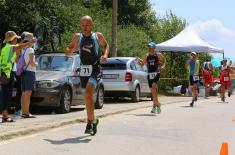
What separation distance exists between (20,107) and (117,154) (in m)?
5.56

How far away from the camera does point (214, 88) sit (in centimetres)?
3097

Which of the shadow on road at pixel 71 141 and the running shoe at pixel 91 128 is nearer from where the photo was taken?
the shadow on road at pixel 71 141

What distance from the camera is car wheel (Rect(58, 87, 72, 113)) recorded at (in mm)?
13777

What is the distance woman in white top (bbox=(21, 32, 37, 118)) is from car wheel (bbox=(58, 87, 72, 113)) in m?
1.25

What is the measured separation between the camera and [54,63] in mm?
14859

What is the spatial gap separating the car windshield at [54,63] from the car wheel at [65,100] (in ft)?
2.66

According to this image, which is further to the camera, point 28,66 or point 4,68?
point 28,66

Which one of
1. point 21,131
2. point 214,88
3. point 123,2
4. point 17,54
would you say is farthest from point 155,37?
point 21,131

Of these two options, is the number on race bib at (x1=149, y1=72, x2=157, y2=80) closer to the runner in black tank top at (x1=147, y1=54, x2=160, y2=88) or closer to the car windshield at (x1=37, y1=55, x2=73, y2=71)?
the runner in black tank top at (x1=147, y1=54, x2=160, y2=88)

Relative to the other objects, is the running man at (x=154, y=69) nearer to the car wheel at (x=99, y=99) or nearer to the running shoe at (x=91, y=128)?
the car wheel at (x=99, y=99)

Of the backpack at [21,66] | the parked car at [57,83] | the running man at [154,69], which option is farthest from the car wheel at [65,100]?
the running man at [154,69]

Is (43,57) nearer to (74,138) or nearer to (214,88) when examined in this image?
(74,138)

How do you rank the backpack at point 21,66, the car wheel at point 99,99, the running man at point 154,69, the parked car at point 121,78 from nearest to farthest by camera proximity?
the backpack at point 21,66 → the running man at point 154,69 → the car wheel at point 99,99 → the parked car at point 121,78

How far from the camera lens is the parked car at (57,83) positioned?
1351cm
